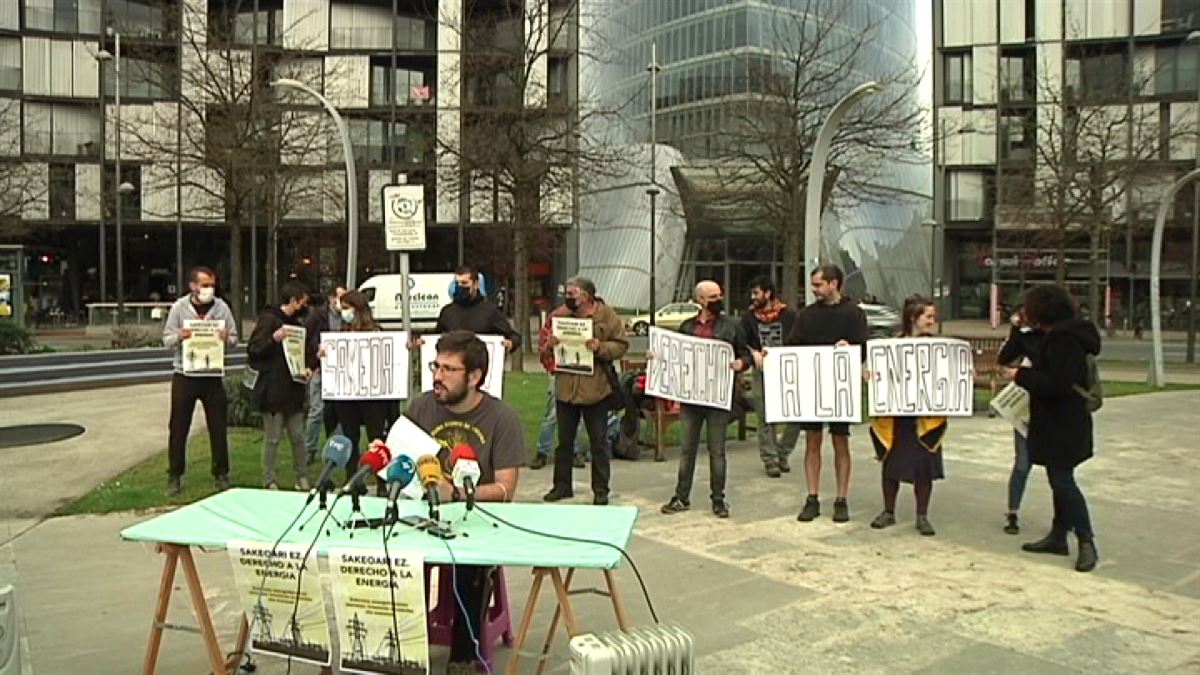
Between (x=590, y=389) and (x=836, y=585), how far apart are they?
130 inches

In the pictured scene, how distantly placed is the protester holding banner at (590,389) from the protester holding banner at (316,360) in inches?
96.7

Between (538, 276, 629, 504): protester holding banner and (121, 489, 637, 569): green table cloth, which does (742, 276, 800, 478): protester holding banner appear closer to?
(538, 276, 629, 504): protester holding banner

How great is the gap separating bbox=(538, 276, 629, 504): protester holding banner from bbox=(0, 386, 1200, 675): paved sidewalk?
50 centimetres

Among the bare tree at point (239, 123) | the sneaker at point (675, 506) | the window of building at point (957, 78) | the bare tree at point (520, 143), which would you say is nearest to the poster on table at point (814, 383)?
the sneaker at point (675, 506)

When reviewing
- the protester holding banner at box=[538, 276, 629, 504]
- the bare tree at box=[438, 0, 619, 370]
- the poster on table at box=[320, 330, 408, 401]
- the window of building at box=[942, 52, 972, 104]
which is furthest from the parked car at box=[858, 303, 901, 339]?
the poster on table at box=[320, 330, 408, 401]

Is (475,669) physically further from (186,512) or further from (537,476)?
(537,476)

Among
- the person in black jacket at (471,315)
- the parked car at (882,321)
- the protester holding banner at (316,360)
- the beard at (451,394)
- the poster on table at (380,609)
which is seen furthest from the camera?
the parked car at (882,321)

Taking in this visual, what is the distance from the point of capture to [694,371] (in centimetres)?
896

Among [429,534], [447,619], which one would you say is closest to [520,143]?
[447,619]

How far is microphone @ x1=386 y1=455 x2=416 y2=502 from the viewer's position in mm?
4496

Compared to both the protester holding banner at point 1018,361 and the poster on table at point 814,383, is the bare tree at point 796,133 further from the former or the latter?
the protester holding banner at point 1018,361

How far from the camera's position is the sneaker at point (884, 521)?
332 inches

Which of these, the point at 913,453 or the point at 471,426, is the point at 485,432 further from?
the point at 913,453

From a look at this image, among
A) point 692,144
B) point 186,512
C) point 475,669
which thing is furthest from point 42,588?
point 692,144
